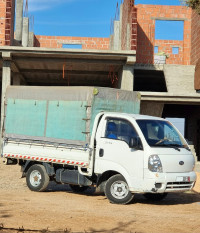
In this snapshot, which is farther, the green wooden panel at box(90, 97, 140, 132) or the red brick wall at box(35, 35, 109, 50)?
the red brick wall at box(35, 35, 109, 50)

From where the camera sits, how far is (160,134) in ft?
33.7

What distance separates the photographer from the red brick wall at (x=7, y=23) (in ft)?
74.2

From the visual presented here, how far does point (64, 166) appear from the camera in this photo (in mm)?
11375

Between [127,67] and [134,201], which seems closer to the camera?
[134,201]

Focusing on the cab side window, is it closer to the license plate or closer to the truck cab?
the truck cab

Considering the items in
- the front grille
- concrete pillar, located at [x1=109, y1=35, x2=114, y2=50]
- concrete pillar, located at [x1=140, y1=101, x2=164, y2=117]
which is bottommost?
the front grille

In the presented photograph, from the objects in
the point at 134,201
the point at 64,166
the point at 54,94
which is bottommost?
A: the point at 134,201

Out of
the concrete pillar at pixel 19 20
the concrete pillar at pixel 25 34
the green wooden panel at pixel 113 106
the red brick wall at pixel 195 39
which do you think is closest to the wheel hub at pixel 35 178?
the green wooden panel at pixel 113 106

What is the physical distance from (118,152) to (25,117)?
321 centimetres

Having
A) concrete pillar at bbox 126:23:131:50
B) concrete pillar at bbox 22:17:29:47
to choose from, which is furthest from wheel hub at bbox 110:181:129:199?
concrete pillar at bbox 22:17:29:47

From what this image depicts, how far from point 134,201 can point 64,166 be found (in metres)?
2.03

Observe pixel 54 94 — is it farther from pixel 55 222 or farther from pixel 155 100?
pixel 155 100

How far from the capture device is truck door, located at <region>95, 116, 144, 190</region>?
31.9 feet

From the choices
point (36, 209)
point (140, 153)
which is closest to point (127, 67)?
point (140, 153)
